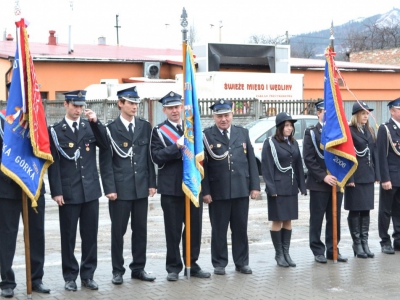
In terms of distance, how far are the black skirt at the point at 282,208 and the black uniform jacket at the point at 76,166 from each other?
2239 millimetres

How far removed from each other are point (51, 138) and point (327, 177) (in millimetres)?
Result: 3463

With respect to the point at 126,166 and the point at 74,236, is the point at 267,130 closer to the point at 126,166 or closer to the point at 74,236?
the point at 126,166

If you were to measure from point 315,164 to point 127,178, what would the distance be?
2.58 metres

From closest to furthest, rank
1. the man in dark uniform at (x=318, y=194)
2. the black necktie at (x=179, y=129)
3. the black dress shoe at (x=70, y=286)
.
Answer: the black dress shoe at (x=70, y=286)
the black necktie at (x=179, y=129)
the man in dark uniform at (x=318, y=194)

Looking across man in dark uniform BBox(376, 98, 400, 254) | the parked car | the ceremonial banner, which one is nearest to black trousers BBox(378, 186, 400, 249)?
man in dark uniform BBox(376, 98, 400, 254)

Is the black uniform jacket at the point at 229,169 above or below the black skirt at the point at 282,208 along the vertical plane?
above

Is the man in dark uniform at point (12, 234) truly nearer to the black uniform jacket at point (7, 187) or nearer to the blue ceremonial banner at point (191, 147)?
the black uniform jacket at point (7, 187)

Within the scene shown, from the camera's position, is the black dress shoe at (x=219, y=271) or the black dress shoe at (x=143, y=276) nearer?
the black dress shoe at (x=143, y=276)

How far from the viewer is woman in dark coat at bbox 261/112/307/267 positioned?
371 inches

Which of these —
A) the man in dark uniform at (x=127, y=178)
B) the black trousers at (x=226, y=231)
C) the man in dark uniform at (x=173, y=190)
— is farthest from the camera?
the black trousers at (x=226, y=231)

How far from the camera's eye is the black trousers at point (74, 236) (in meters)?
8.24

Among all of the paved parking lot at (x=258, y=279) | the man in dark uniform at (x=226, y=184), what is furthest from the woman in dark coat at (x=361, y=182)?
the man in dark uniform at (x=226, y=184)

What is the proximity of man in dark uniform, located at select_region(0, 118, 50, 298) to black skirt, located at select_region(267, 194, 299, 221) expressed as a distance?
285 centimetres

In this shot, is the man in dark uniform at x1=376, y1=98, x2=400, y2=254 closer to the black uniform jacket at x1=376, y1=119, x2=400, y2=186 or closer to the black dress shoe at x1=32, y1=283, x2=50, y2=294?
the black uniform jacket at x1=376, y1=119, x2=400, y2=186
